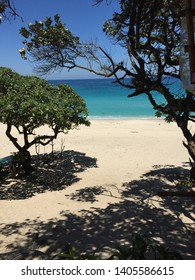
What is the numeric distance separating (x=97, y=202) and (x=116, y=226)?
5.79 ft

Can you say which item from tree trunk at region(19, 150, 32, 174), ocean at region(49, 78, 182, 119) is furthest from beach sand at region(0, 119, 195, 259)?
ocean at region(49, 78, 182, 119)

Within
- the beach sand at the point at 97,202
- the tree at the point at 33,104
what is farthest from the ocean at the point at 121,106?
the tree at the point at 33,104

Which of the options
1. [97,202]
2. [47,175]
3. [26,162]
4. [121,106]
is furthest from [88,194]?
[121,106]

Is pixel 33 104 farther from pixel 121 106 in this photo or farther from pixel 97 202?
pixel 121 106

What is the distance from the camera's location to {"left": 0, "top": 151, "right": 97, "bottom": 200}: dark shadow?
10133mm

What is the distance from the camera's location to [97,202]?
356 inches

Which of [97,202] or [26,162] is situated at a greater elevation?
[26,162]

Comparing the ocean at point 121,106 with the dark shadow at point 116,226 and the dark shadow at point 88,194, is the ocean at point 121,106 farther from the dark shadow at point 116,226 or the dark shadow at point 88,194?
the dark shadow at point 116,226

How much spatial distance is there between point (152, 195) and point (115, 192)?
114 centimetres

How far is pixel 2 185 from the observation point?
34.9 ft

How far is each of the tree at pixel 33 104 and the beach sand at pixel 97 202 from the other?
1.86 metres
